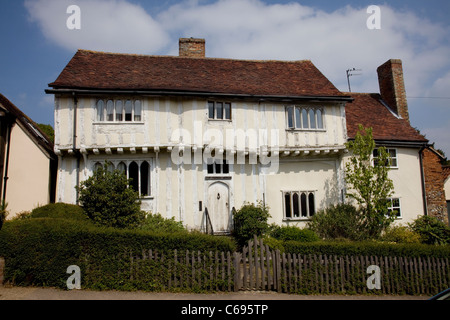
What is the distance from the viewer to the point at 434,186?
18.1m

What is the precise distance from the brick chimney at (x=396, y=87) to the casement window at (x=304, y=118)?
289 inches

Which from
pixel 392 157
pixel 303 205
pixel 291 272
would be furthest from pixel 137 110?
pixel 392 157

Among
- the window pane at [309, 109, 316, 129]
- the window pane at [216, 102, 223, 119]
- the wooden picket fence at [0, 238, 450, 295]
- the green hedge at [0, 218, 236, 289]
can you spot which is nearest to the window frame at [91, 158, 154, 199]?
the window pane at [216, 102, 223, 119]

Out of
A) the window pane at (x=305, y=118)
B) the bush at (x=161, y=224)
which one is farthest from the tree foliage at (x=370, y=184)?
the bush at (x=161, y=224)

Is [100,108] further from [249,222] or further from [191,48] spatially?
[249,222]

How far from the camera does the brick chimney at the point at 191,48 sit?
19.7m

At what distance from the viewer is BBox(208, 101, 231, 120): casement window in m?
15.5

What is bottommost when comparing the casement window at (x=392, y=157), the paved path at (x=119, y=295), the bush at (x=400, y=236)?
the paved path at (x=119, y=295)

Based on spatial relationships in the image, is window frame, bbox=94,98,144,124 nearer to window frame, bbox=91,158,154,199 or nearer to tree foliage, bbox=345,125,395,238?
window frame, bbox=91,158,154,199

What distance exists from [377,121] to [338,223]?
7.58 m

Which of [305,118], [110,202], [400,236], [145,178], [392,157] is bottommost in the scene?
[400,236]

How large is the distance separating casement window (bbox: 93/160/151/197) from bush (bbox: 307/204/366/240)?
27.5ft

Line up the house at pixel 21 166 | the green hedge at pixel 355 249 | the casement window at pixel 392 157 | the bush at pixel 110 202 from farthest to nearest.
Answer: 1. the casement window at pixel 392 157
2. the house at pixel 21 166
3. the bush at pixel 110 202
4. the green hedge at pixel 355 249

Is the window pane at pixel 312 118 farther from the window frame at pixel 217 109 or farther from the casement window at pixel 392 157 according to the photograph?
the window frame at pixel 217 109
